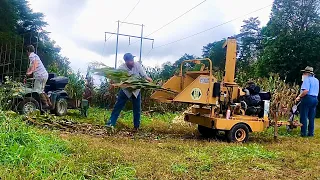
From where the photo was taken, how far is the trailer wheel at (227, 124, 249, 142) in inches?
268

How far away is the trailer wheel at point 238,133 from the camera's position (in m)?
6.81

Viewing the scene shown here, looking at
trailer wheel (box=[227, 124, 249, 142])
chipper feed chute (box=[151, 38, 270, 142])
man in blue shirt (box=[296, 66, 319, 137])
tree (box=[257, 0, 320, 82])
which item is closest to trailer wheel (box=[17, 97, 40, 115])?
chipper feed chute (box=[151, 38, 270, 142])

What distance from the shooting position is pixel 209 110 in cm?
712

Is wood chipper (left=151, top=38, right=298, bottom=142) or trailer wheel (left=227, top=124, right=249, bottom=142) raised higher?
wood chipper (left=151, top=38, right=298, bottom=142)

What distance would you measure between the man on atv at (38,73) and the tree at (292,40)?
25.8 meters

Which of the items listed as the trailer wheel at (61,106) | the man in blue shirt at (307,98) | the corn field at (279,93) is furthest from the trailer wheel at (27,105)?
the corn field at (279,93)

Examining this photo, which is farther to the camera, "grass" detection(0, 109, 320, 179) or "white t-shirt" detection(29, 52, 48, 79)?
"white t-shirt" detection(29, 52, 48, 79)

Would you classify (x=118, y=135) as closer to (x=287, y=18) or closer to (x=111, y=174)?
(x=111, y=174)

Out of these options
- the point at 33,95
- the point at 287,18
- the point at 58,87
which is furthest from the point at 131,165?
the point at 287,18

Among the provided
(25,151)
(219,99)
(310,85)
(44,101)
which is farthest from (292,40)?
(25,151)

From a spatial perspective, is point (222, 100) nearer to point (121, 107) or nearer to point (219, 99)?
point (219, 99)

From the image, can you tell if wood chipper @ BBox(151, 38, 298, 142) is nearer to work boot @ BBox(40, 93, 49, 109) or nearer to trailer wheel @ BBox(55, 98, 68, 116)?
work boot @ BBox(40, 93, 49, 109)

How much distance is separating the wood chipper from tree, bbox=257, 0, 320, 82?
84.2ft

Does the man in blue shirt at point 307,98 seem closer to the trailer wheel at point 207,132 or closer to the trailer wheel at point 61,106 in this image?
the trailer wheel at point 207,132
